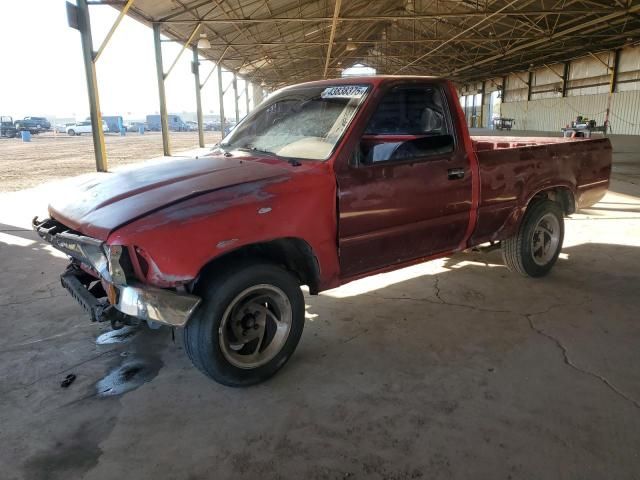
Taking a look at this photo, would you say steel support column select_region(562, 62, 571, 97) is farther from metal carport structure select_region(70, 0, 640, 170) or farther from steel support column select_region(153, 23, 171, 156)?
steel support column select_region(153, 23, 171, 156)

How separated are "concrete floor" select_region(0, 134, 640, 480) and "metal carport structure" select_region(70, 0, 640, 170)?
1077cm

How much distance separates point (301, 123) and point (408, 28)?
86.4ft

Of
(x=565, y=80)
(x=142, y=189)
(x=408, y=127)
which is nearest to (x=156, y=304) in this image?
(x=142, y=189)

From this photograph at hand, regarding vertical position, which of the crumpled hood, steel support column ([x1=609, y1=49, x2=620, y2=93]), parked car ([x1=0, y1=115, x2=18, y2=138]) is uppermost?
steel support column ([x1=609, y1=49, x2=620, y2=93])

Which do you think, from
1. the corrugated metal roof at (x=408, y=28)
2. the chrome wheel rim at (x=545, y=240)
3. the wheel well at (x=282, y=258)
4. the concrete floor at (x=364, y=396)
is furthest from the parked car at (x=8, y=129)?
the chrome wheel rim at (x=545, y=240)

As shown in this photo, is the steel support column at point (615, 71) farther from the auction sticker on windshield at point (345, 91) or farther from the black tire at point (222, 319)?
the black tire at point (222, 319)

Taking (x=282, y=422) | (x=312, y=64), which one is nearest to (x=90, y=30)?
(x=282, y=422)

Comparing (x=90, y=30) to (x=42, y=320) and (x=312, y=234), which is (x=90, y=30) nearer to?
(x=42, y=320)

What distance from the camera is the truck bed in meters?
3.85

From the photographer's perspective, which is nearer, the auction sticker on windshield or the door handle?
the auction sticker on windshield

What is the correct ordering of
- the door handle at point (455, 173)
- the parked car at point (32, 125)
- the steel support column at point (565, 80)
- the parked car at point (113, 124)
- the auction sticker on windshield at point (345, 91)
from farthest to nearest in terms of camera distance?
1. the parked car at point (113, 124)
2. the parked car at point (32, 125)
3. the steel support column at point (565, 80)
4. the door handle at point (455, 173)
5. the auction sticker on windshield at point (345, 91)

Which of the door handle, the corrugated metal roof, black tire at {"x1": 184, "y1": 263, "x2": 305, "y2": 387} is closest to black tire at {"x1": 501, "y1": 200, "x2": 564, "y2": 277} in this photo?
the door handle

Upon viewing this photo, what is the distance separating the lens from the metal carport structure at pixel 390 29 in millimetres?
15555

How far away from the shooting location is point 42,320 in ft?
12.3
